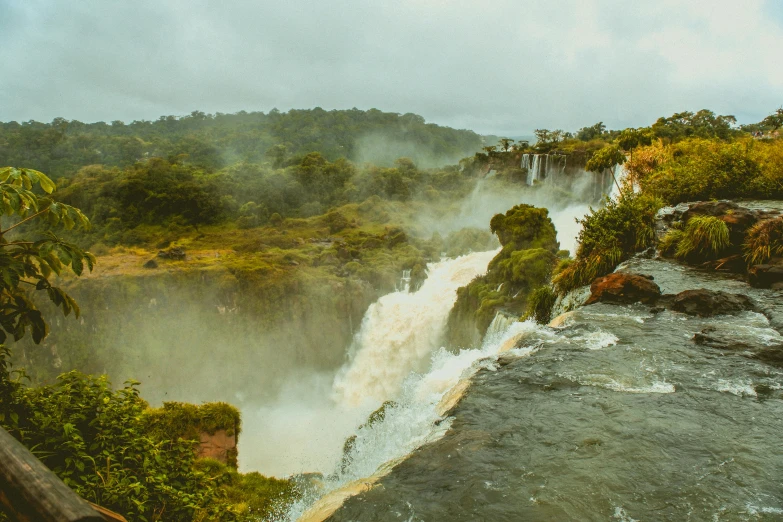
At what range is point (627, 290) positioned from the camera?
1080cm

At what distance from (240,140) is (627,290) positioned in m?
90.2

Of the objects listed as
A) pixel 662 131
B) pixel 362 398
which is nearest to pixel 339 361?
pixel 362 398

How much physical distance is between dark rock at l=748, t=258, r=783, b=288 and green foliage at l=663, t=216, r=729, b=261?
62.1 inches

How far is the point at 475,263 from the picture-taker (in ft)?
91.3

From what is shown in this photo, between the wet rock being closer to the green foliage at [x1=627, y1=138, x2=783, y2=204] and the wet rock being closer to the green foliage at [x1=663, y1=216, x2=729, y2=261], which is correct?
the green foliage at [x1=663, y1=216, x2=729, y2=261]

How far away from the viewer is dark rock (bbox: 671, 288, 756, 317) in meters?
9.55

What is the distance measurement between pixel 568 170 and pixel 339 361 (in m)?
22.1

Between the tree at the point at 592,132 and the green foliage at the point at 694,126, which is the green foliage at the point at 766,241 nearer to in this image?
the green foliage at the point at 694,126

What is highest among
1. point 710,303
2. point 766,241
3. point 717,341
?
point 766,241

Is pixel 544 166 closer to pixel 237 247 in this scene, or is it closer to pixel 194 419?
pixel 237 247

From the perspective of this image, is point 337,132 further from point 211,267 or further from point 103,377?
point 103,377

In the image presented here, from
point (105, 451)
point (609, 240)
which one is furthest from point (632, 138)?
point (105, 451)

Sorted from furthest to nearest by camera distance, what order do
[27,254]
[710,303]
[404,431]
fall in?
1. [710,303]
2. [404,431]
3. [27,254]

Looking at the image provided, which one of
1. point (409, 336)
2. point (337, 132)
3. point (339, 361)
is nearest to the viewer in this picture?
point (409, 336)
